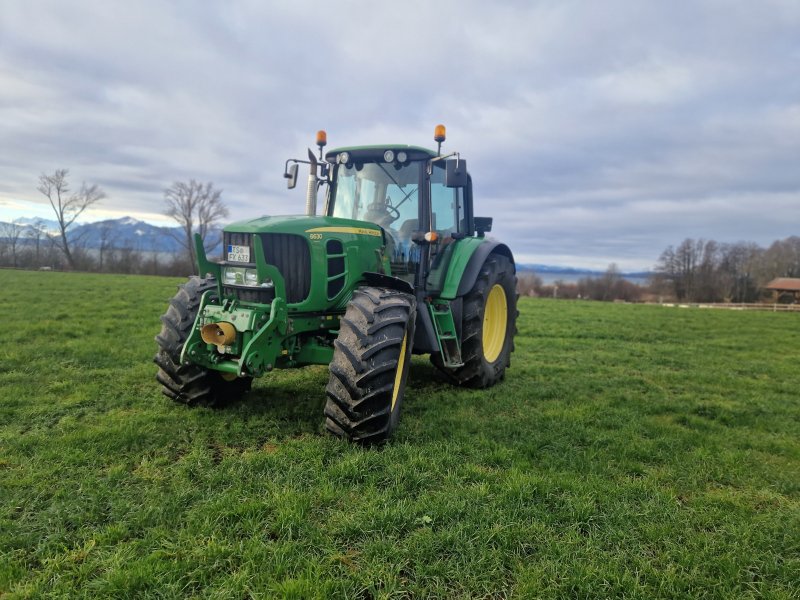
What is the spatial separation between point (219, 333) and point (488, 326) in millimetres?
3688

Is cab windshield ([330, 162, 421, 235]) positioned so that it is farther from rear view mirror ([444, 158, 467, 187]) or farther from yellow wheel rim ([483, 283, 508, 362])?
yellow wheel rim ([483, 283, 508, 362])

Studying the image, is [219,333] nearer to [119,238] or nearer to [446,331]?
[446,331]

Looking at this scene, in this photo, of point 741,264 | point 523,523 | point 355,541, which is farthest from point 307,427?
point 741,264

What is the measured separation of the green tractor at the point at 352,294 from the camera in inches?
152

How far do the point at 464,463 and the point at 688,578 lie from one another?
61.4 inches

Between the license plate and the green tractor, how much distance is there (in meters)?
0.01

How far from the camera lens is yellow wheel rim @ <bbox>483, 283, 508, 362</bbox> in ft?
21.4

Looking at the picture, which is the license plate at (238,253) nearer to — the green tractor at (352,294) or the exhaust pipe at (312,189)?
the green tractor at (352,294)

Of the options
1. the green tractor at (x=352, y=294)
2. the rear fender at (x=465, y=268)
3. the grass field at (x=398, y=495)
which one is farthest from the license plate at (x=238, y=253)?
the rear fender at (x=465, y=268)

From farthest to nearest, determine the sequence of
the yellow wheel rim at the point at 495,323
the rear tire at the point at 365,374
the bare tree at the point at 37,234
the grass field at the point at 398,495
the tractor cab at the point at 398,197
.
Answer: the bare tree at the point at 37,234, the yellow wheel rim at the point at 495,323, the tractor cab at the point at 398,197, the rear tire at the point at 365,374, the grass field at the point at 398,495

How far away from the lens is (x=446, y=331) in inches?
216

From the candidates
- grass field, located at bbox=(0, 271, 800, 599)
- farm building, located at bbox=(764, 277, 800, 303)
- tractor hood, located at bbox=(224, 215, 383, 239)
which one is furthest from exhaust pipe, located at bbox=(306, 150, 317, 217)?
farm building, located at bbox=(764, 277, 800, 303)

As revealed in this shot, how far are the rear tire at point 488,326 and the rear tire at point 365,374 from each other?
5.96 ft

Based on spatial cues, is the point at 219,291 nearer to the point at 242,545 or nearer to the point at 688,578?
the point at 242,545
